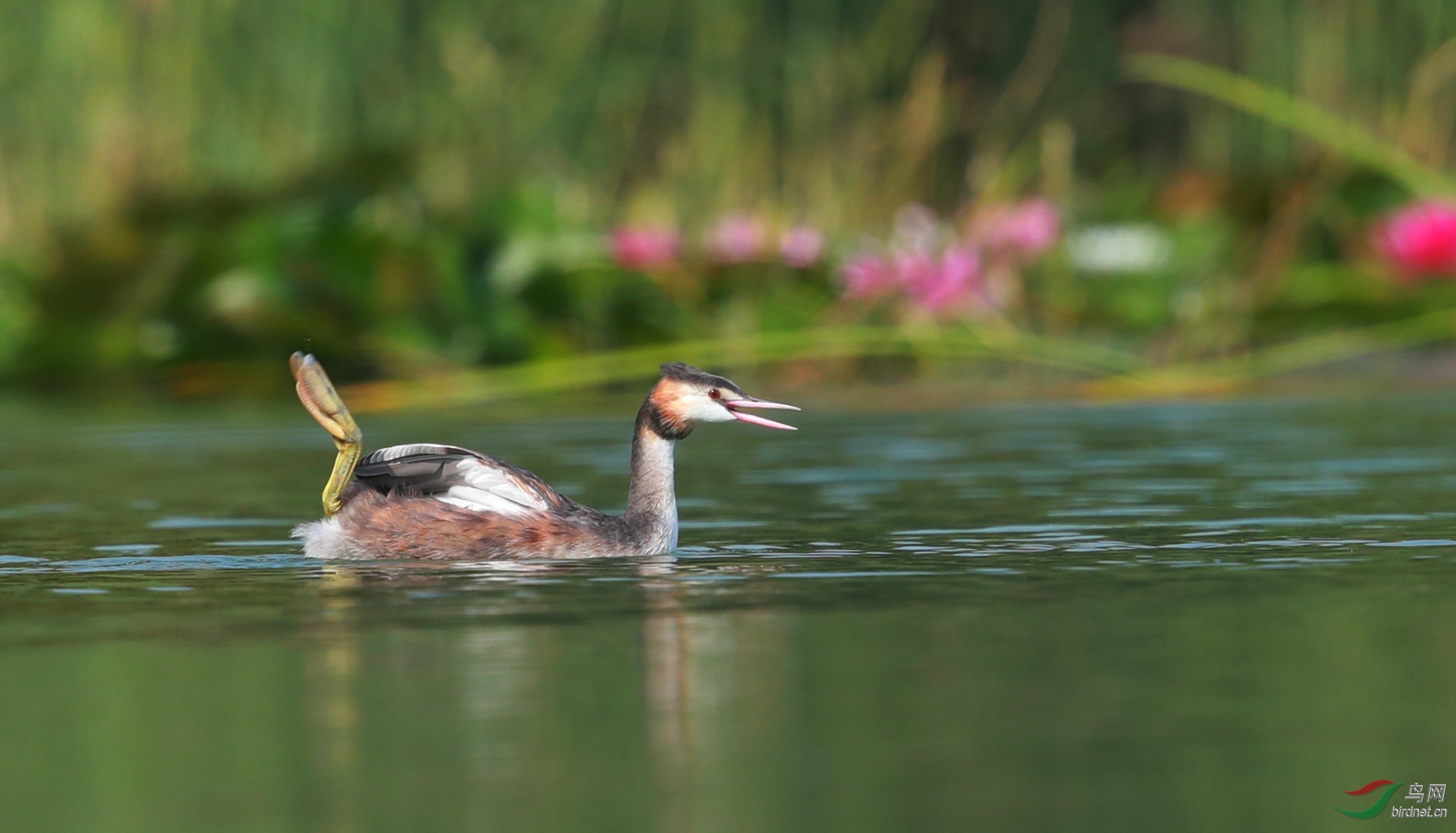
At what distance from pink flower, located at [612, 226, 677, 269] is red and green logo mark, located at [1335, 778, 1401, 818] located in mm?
10346

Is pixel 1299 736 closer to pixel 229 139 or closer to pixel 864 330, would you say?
pixel 864 330

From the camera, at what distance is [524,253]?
14453mm

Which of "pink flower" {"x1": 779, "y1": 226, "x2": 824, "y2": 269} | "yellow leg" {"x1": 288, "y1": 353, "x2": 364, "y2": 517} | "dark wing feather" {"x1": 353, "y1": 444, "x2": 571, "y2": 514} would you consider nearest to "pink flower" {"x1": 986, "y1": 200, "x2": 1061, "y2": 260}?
"pink flower" {"x1": 779, "y1": 226, "x2": 824, "y2": 269}

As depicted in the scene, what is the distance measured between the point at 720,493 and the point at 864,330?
6.91ft

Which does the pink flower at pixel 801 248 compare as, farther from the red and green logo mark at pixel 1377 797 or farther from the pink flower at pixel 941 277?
the red and green logo mark at pixel 1377 797

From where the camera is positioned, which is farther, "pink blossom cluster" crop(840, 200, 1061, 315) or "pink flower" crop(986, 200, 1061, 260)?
"pink flower" crop(986, 200, 1061, 260)

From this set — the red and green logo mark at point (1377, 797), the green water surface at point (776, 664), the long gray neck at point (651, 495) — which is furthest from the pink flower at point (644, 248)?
the red and green logo mark at point (1377, 797)

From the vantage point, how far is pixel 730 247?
1459cm

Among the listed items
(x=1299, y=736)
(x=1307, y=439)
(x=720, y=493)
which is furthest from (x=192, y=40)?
(x=1299, y=736)

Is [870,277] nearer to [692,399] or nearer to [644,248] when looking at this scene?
[644,248]

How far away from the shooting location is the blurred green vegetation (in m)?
14.2

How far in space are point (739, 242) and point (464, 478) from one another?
6996 mm

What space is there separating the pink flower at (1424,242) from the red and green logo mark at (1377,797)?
10.6 m
